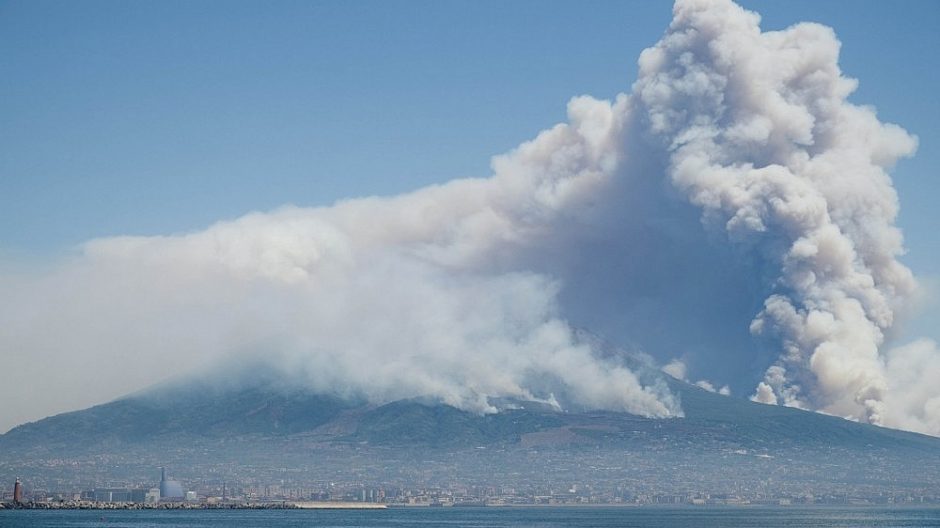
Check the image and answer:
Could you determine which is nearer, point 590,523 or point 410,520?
point 590,523

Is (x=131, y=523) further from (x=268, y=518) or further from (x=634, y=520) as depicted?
(x=634, y=520)

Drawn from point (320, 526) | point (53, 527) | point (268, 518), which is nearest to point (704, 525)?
point (320, 526)

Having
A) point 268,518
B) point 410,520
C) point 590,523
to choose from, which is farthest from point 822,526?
point 268,518

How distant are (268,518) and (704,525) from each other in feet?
197

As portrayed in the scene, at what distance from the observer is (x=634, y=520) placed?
17650 centimetres

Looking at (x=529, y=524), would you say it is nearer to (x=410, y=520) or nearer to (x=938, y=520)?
(x=410, y=520)

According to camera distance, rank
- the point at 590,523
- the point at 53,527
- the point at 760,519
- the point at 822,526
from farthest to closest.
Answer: the point at 760,519, the point at 590,523, the point at 822,526, the point at 53,527

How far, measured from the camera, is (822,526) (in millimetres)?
152750

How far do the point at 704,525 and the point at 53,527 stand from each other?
7133 centimetres

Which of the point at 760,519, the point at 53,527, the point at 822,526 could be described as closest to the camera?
the point at 53,527

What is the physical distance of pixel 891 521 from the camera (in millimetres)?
170875

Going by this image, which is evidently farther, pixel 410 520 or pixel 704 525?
pixel 410 520

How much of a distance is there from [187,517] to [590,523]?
54384 millimetres

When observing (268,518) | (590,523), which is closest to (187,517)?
(268,518)
